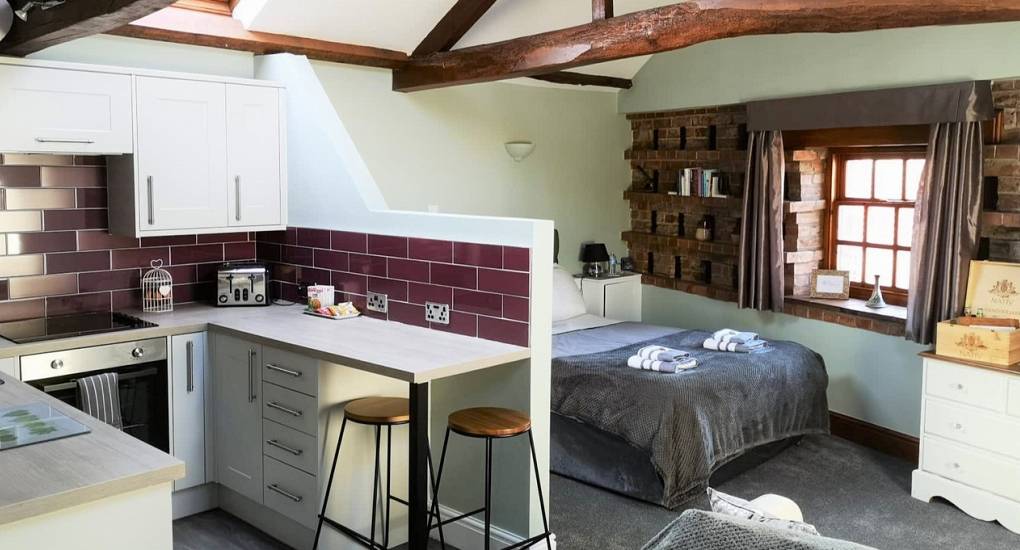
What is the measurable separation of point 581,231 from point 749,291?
4.67 ft

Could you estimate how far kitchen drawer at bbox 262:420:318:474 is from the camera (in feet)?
12.0

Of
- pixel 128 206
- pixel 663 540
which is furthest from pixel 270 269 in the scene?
pixel 663 540

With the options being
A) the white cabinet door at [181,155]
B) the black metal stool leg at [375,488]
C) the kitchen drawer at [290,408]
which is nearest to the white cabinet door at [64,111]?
the white cabinet door at [181,155]

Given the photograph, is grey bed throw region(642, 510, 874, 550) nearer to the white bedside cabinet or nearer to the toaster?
the toaster

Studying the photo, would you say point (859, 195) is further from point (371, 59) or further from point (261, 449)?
point (261, 449)

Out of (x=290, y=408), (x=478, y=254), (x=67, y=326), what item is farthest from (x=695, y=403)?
(x=67, y=326)

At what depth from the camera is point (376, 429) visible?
3.57 metres

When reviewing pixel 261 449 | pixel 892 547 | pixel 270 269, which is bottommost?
pixel 892 547

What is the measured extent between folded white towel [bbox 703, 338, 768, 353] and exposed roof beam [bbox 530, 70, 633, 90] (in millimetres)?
2219

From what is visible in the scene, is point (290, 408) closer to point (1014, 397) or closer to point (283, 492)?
point (283, 492)

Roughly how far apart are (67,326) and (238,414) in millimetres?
839

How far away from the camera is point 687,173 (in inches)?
256

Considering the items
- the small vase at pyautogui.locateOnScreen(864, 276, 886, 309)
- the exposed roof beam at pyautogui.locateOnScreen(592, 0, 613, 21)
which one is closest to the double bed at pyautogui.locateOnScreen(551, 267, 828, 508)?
the small vase at pyautogui.locateOnScreen(864, 276, 886, 309)

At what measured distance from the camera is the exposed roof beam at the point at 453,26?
514cm
